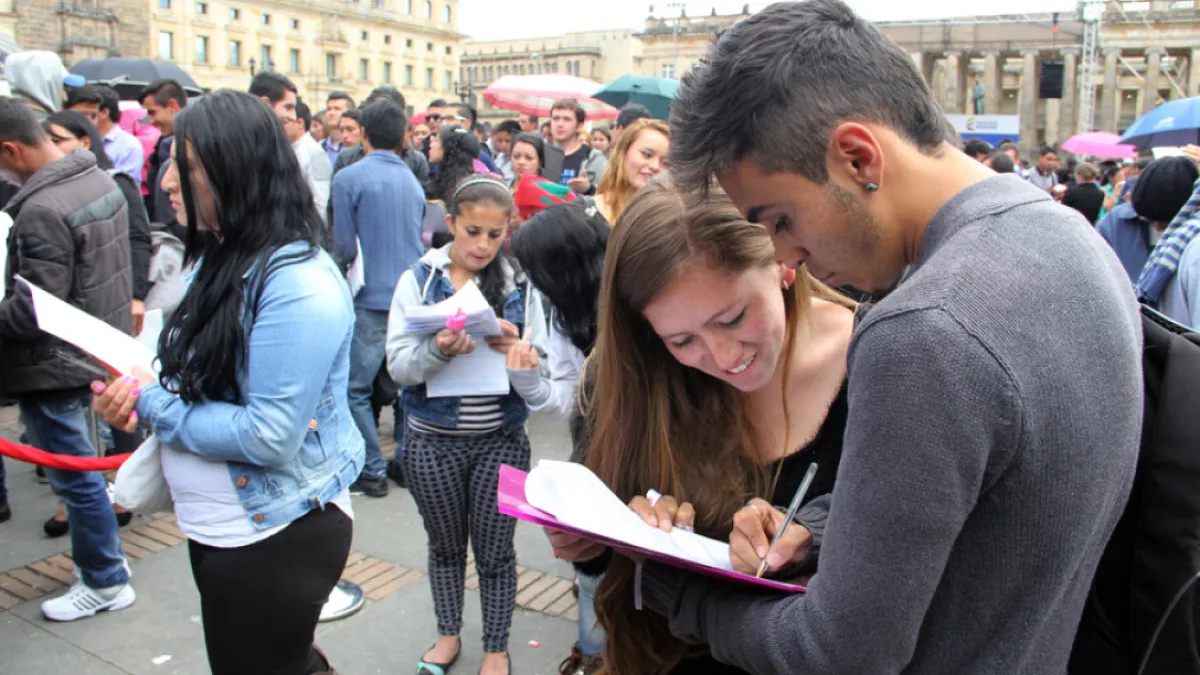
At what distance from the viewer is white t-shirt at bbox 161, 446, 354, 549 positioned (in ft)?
7.44

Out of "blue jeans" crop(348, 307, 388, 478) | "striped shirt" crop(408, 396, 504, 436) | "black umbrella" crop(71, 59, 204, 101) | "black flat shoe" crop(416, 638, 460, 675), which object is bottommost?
"black flat shoe" crop(416, 638, 460, 675)

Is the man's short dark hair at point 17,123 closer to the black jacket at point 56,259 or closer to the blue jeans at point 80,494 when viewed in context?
the black jacket at point 56,259

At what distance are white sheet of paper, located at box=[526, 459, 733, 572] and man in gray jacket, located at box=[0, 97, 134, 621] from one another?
2.88 m

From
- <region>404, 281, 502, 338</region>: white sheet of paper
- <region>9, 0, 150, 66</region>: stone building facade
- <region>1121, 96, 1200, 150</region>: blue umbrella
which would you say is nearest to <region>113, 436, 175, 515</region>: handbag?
<region>404, 281, 502, 338</region>: white sheet of paper

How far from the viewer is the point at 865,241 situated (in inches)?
41.8

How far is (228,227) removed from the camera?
89.2 inches

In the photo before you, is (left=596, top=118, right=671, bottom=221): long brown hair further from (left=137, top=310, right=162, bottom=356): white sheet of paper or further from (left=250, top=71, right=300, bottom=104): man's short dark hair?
(left=250, top=71, right=300, bottom=104): man's short dark hair

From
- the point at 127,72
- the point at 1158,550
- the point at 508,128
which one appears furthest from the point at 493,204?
the point at 127,72

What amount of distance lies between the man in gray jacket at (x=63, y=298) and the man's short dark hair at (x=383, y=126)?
5.73 feet

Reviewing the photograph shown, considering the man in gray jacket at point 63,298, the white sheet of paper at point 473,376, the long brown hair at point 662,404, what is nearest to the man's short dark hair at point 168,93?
the man in gray jacket at point 63,298

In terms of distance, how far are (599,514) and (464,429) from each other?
1.92 m

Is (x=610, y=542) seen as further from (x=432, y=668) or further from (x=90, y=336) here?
(x=432, y=668)

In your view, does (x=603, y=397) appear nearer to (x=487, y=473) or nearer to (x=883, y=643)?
(x=883, y=643)

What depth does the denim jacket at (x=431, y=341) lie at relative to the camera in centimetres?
321
